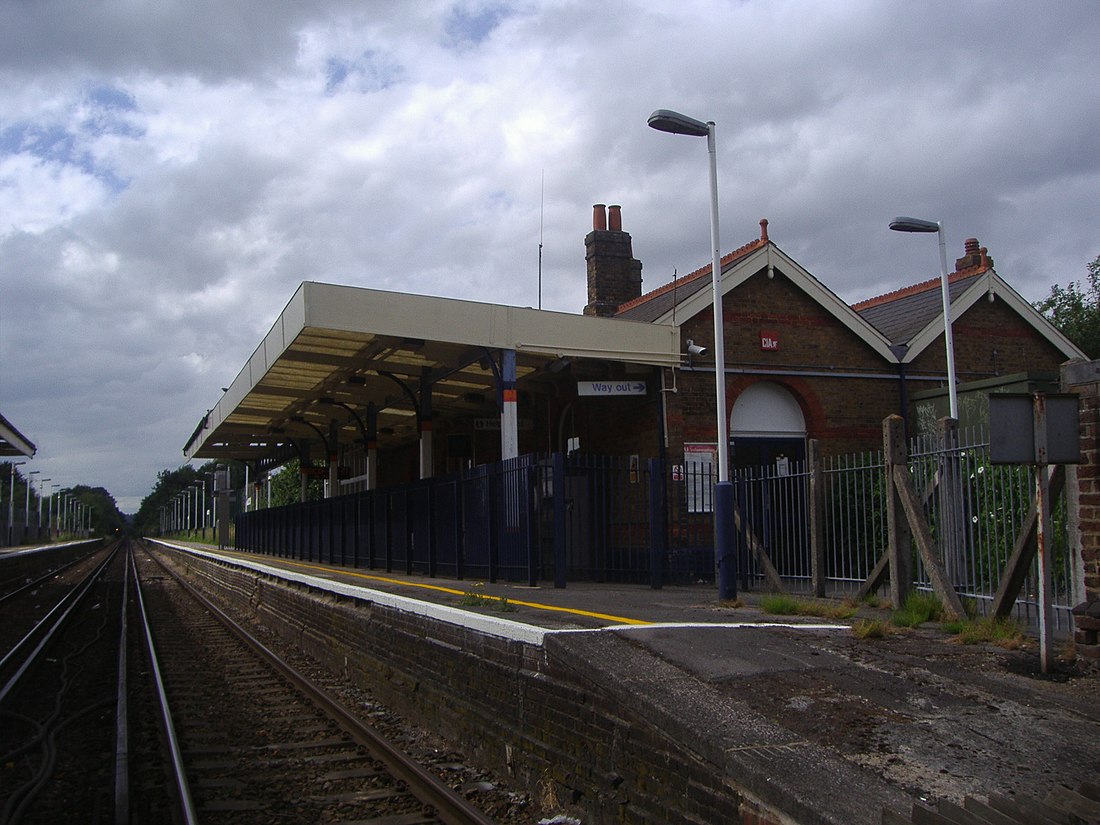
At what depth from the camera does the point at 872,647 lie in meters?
6.00

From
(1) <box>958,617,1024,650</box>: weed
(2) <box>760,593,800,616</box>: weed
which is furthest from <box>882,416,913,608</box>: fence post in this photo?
(1) <box>958,617,1024,650</box>: weed

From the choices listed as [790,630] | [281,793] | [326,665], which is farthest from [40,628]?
[790,630]

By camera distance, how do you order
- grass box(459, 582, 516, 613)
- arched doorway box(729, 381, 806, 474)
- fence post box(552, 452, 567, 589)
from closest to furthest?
1. grass box(459, 582, 516, 613)
2. fence post box(552, 452, 567, 589)
3. arched doorway box(729, 381, 806, 474)

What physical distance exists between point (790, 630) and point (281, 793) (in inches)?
140

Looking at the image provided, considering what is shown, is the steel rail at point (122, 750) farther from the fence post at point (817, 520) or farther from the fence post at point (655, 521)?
the fence post at point (817, 520)

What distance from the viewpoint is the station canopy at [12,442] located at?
36.1 metres

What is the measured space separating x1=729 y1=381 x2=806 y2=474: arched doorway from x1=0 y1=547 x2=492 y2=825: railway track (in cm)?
854

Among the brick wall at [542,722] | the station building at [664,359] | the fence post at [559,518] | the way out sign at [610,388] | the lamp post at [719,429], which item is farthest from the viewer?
the way out sign at [610,388]

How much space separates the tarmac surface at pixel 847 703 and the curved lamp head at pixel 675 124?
219 inches

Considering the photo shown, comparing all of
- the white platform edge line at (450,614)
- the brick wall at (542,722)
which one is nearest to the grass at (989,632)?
the brick wall at (542,722)

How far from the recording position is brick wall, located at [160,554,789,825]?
14.5 ft

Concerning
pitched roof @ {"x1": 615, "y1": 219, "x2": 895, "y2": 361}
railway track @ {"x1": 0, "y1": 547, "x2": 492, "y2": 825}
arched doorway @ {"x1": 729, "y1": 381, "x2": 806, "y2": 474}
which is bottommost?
railway track @ {"x1": 0, "y1": 547, "x2": 492, "y2": 825}

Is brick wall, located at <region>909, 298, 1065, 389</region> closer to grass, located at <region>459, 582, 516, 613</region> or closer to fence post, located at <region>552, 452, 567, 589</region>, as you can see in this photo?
fence post, located at <region>552, 452, 567, 589</region>

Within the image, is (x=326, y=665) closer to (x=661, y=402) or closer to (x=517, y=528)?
(x=517, y=528)
